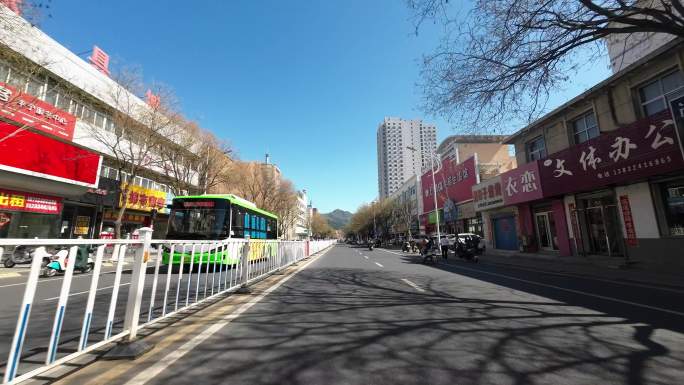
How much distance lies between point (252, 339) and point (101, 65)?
28.5 meters

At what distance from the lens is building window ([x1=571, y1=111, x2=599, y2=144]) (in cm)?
1532

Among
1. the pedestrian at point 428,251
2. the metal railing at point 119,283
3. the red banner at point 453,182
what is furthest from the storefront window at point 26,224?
the red banner at point 453,182

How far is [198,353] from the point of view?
11.3 feet

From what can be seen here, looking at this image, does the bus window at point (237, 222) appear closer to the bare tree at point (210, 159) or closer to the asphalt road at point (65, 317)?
the asphalt road at point (65, 317)

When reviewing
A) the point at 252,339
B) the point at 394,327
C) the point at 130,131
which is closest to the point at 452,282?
the point at 394,327

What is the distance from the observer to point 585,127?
15.9 metres

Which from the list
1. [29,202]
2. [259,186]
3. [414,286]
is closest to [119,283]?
[414,286]

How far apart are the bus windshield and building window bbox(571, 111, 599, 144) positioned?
702 inches

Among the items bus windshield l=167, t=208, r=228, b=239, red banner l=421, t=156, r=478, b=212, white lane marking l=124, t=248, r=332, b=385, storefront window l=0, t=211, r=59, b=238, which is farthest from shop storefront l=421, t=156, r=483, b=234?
storefront window l=0, t=211, r=59, b=238

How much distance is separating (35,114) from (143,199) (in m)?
11.7

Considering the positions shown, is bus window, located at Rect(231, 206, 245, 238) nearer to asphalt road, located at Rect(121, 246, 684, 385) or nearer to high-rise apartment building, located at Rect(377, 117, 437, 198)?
asphalt road, located at Rect(121, 246, 684, 385)

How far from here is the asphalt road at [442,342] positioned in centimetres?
289

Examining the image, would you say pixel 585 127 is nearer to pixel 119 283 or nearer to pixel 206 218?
pixel 206 218

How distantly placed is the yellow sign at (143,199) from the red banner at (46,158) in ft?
14.3
